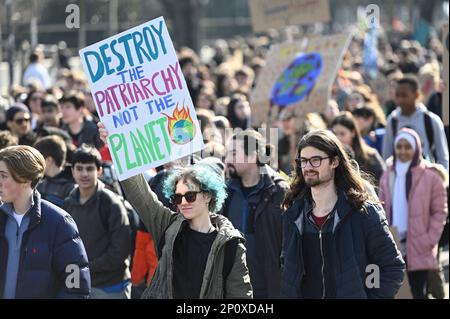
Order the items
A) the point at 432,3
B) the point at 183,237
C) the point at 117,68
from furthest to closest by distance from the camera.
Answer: the point at 432,3 → the point at 117,68 → the point at 183,237

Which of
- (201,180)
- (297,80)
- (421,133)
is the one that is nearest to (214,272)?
(201,180)

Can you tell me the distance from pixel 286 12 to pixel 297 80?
2111 mm

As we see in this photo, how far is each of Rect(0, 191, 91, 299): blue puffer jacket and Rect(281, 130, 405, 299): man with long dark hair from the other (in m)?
1.02

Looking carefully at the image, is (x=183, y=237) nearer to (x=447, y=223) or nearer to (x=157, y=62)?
(x=157, y=62)

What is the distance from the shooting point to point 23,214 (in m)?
5.41

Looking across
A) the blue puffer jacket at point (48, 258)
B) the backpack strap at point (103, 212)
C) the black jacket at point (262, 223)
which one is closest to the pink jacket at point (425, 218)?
the black jacket at point (262, 223)

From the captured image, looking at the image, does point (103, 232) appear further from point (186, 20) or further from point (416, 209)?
point (186, 20)

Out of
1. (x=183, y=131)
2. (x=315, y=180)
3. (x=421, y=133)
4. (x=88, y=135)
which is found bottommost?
(x=315, y=180)

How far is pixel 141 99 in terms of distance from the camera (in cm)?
600

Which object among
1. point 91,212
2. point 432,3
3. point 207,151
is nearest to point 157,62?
point 91,212

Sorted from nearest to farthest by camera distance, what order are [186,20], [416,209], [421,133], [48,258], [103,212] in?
[48,258], [103,212], [416,209], [421,133], [186,20]

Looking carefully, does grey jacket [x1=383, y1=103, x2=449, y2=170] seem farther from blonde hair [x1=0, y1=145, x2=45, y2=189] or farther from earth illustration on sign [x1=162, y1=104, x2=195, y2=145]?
blonde hair [x1=0, y1=145, x2=45, y2=189]
